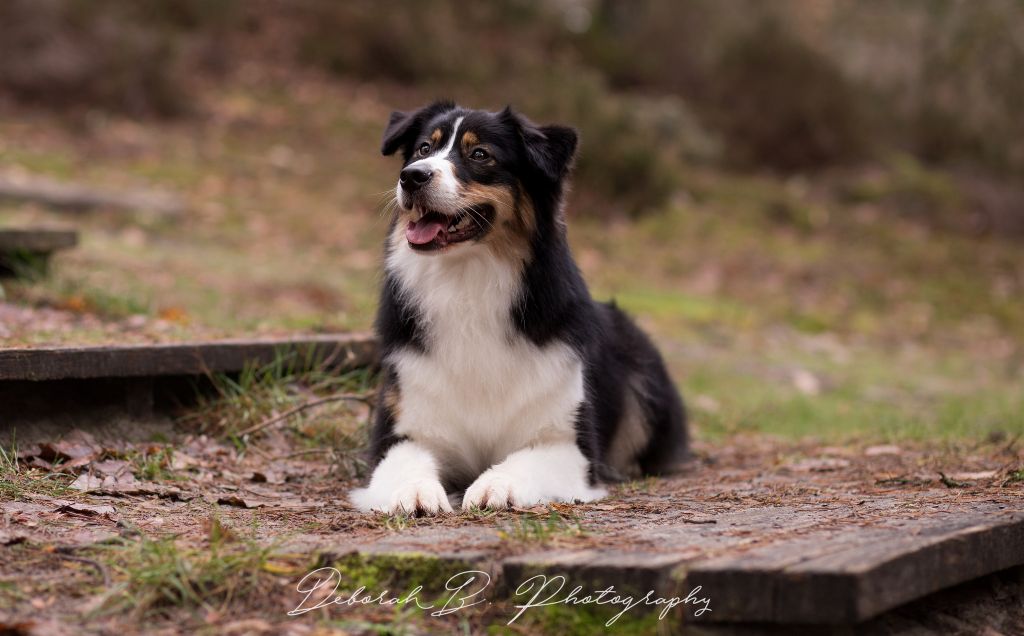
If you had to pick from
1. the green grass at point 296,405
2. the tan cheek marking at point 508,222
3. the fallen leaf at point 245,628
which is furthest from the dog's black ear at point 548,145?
the fallen leaf at point 245,628

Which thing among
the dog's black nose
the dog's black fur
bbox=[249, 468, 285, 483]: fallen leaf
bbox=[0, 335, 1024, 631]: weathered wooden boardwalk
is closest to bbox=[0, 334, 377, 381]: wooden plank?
bbox=[0, 335, 1024, 631]: weathered wooden boardwalk

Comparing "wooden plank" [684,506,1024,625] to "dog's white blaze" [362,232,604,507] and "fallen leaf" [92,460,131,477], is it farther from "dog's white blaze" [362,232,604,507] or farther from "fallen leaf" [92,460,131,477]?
"fallen leaf" [92,460,131,477]

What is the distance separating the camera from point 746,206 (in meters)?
14.5

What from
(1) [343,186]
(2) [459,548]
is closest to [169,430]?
(2) [459,548]

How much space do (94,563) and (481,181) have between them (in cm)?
192

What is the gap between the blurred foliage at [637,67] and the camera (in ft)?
46.2

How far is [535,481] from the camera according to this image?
395 cm

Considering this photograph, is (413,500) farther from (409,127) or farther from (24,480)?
(409,127)

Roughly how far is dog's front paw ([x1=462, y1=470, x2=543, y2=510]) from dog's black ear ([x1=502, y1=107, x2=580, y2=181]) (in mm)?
1165

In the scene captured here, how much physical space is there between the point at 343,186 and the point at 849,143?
26.4 feet

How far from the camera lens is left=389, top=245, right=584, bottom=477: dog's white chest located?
4219 mm

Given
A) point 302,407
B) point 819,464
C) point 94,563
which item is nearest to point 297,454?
point 302,407

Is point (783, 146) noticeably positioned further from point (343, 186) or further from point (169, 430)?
point (169, 430)

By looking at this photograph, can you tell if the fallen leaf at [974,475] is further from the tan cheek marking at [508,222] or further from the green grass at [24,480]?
the green grass at [24,480]
